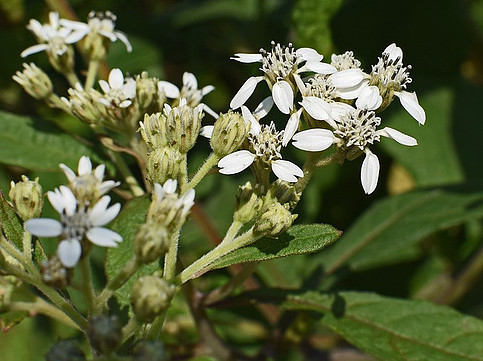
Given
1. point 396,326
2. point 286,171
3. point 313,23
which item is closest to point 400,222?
point 396,326

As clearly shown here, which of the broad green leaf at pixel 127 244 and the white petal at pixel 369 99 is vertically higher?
the white petal at pixel 369 99

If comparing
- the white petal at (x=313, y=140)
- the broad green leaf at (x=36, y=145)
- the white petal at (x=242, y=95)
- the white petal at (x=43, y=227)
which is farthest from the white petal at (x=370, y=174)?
the broad green leaf at (x=36, y=145)

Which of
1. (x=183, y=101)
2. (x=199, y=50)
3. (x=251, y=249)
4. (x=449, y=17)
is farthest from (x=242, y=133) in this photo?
(x=449, y=17)

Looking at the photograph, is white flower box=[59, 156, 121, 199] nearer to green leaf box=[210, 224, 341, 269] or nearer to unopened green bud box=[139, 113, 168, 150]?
unopened green bud box=[139, 113, 168, 150]

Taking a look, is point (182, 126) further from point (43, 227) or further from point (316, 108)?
point (43, 227)

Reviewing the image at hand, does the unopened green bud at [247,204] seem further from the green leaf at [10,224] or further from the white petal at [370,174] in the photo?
the green leaf at [10,224]

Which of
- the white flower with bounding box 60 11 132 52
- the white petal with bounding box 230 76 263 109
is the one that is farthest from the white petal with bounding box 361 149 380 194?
the white flower with bounding box 60 11 132 52

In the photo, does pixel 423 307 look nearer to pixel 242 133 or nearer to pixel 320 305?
pixel 320 305
